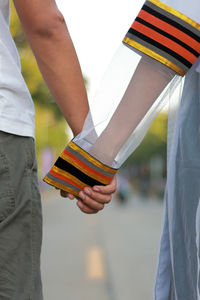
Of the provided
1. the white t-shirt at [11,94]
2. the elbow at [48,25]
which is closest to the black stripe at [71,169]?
the white t-shirt at [11,94]

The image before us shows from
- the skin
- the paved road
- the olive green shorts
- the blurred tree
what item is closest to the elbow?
the skin

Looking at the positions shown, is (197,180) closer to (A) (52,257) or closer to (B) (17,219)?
(B) (17,219)

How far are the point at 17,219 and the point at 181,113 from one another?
1.71 ft

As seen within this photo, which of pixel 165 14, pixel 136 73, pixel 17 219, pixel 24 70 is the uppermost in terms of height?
pixel 165 14

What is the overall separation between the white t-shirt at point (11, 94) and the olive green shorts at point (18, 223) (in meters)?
0.03

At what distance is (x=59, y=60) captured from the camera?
147 cm

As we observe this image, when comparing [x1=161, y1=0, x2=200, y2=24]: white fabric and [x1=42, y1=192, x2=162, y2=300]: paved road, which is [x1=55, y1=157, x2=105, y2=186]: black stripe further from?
[x1=42, y1=192, x2=162, y2=300]: paved road

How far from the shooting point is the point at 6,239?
130 centimetres

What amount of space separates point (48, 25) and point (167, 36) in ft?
0.97

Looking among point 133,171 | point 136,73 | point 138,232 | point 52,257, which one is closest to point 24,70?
point 138,232

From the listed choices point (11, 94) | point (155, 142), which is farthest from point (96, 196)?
point (155, 142)

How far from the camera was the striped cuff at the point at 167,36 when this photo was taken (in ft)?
4.69

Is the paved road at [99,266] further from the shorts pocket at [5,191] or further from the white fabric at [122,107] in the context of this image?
the shorts pocket at [5,191]

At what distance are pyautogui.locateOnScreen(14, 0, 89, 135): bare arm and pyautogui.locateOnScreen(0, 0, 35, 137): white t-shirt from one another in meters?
0.06
